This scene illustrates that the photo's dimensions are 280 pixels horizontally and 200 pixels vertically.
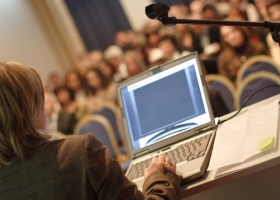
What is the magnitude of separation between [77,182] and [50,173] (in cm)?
7

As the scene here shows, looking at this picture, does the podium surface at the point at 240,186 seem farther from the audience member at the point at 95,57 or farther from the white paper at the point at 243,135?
the audience member at the point at 95,57

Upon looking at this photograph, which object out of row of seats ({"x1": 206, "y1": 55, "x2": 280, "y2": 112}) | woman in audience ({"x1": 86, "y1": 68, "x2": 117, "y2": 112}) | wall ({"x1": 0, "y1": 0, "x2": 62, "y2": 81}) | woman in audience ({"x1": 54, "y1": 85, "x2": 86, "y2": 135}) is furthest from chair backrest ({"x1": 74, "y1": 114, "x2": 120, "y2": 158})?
wall ({"x1": 0, "y1": 0, "x2": 62, "y2": 81})

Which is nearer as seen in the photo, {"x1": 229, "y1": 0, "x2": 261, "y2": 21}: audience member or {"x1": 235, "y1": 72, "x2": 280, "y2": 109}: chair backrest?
{"x1": 235, "y1": 72, "x2": 280, "y2": 109}: chair backrest

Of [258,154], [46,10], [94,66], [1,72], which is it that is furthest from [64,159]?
[46,10]

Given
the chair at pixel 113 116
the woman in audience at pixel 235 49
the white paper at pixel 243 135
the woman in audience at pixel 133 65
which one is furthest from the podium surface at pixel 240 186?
the woman in audience at pixel 133 65

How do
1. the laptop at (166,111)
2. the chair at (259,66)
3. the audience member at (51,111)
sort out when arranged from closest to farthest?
the laptop at (166,111), the chair at (259,66), the audience member at (51,111)

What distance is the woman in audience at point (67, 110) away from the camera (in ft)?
14.7

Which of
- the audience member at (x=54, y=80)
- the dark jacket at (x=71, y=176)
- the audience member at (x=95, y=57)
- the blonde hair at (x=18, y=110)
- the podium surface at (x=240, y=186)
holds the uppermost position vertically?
the blonde hair at (x=18, y=110)

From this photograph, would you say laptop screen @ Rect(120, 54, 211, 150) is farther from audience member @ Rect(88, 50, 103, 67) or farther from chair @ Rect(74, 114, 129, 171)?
audience member @ Rect(88, 50, 103, 67)

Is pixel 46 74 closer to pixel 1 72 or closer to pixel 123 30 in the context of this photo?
pixel 123 30

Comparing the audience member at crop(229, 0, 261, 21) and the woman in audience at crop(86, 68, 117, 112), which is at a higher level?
the audience member at crop(229, 0, 261, 21)

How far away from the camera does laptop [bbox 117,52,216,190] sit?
1352 millimetres

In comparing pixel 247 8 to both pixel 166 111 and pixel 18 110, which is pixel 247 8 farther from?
pixel 18 110

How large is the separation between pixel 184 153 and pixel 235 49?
2631 millimetres
